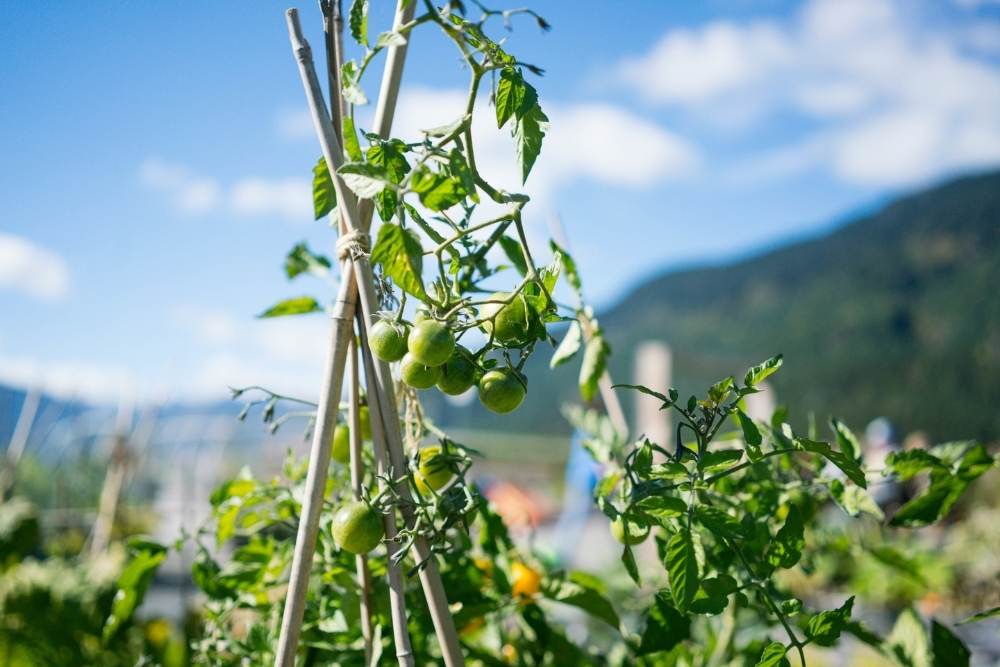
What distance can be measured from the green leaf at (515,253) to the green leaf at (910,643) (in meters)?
0.68

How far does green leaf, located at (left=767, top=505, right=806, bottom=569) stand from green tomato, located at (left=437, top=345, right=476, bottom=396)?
342 mm

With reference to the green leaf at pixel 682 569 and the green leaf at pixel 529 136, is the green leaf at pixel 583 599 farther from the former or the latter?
the green leaf at pixel 529 136

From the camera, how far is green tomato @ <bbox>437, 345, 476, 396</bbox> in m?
0.69

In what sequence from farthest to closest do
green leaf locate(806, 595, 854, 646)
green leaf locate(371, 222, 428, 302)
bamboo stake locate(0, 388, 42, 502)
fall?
bamboo stake locate(0, 388, 42, 502), green leaf locate(806, 595, 854, 646), green leaf locate(371, 222, 428, 302)

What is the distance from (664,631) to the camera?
84 centimetres

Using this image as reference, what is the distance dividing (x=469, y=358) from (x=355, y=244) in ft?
0.54

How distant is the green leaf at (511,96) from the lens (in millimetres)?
649

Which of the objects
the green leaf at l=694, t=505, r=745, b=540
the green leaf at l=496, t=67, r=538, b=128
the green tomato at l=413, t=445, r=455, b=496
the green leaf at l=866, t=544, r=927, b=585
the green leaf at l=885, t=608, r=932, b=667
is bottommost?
the green leaf at l=885, t=608, r=932, b=667

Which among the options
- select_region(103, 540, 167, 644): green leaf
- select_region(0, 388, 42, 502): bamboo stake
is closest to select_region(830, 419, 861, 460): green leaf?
select_region(103, 540, 167, 644): green leaf

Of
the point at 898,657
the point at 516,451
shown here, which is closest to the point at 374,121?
the point at 898,657

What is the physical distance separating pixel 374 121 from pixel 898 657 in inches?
36.4

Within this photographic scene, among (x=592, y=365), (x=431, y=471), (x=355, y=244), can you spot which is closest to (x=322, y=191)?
(x=355, y=244)

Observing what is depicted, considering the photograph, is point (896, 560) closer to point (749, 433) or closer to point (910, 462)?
point (910, 462)

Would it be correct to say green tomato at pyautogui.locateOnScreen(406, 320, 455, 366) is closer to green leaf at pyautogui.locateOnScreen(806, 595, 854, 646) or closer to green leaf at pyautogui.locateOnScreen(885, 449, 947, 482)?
green leaf at pyautogui.locateOnScreen(806, 595, 854, 646)
